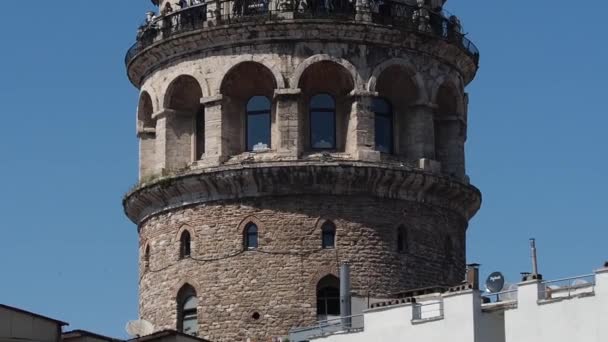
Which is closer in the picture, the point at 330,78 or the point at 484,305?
the point at 484,305

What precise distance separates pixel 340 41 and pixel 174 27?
516 centimetres

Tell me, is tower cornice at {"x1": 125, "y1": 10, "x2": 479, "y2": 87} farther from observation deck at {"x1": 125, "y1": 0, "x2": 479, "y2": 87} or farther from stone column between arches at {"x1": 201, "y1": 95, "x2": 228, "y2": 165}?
stone column between arches at {"x1": 201, "y1": 95, "x2": 228, "y2": 165}

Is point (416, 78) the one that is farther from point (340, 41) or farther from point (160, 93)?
point (160, 93)

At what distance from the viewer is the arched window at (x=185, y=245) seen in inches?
2667

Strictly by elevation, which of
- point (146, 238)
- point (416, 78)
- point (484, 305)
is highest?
point (416, 78)

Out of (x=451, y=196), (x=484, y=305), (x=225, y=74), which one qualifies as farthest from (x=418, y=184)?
(x=484, y=305)

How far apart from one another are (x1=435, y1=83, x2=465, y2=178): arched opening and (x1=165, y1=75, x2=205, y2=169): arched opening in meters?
7.16

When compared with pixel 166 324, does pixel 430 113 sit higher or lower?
higher

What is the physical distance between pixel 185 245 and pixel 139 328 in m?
2.86

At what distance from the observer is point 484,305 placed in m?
55.9

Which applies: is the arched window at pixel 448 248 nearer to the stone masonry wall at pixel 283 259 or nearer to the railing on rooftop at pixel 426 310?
the stone masonry wall at pixel 283 259

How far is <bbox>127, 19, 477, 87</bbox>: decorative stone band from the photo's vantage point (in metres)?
67.6

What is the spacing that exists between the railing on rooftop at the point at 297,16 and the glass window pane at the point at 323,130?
2.88 m

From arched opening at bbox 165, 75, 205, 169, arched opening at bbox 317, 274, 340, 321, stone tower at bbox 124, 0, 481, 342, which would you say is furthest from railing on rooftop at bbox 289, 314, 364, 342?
arched opening at bbox 165, 75, 205, 169
